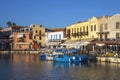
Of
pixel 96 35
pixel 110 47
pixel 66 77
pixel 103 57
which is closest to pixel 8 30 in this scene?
pixel 96 35

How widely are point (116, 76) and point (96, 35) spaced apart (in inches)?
1716

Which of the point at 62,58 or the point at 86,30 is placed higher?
the point at 86,30

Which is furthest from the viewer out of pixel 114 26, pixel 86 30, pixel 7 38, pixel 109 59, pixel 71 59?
pixel 7 38

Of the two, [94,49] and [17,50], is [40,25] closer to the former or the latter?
[17,50]

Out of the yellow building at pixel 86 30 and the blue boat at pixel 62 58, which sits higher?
the yellow building at pixel 86 30

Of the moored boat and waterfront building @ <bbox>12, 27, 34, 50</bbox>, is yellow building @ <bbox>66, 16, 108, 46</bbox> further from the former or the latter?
waterfront building @ <bbox>12, 27, 34, 50</bbox>

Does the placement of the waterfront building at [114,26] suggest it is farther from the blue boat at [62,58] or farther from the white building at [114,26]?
the blue boat at [62,58]

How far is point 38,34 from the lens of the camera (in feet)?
411

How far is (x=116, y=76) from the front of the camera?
44969 mm

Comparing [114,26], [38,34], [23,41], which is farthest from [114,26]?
[23,41]

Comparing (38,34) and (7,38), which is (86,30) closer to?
(38,34)

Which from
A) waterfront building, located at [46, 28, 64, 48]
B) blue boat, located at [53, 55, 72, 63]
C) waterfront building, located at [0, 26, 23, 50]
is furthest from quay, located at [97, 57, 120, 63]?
waterfront building, located at [0, 26, 23, 50]

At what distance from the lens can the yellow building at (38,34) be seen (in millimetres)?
124875

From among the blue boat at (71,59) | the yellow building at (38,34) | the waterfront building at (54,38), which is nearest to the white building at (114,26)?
the blue boat at (71,59)
